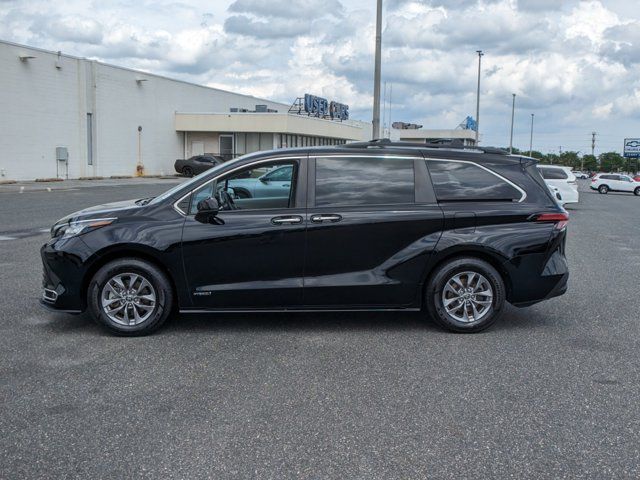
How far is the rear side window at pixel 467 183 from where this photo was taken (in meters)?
6.57

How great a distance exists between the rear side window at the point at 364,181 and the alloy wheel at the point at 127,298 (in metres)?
1.77

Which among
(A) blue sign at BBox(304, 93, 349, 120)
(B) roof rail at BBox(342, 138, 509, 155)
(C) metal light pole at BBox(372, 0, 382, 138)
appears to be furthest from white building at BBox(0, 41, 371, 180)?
(B) roof rail at BBox(342, 138, 509, 155)

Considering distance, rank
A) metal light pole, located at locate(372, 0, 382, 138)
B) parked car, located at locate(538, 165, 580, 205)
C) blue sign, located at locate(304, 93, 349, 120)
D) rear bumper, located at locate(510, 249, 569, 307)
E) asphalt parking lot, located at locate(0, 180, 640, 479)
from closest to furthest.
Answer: asphalt parking lot, located at locate(0, 180, 640, 479) → rear bumper, located at locate(510, 249, 569, 307) → metal light pole, located at locate(372, 0, 382, 138) → parked car, located at locate(538, 165, 580, 205) → blue sign, located at locate(304, 93, 349, 120)

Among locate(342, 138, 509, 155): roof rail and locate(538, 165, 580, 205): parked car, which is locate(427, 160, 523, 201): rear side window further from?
locate(538, 165, 580, 205): parked car

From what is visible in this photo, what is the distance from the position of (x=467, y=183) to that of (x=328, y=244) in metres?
1.49

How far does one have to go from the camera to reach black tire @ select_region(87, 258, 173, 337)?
20.3ft

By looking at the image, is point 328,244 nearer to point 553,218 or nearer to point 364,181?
A: point 364,181

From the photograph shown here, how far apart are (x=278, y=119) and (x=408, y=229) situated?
1748 inches

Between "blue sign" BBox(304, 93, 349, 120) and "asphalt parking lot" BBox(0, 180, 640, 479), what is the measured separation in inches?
2044

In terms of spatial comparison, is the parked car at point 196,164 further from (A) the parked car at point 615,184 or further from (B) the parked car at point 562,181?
(A) the parked car at point 615,184

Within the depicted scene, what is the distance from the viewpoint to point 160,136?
49625mm

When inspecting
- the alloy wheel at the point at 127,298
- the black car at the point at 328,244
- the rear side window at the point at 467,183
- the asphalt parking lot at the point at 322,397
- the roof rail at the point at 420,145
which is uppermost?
the roof rail at the point at 420,145

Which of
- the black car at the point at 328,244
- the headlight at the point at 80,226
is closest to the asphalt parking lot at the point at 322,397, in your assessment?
the black car at the point at 328,244

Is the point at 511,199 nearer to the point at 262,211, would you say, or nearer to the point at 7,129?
the point at 262,211
